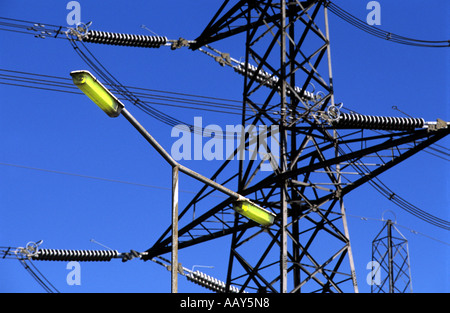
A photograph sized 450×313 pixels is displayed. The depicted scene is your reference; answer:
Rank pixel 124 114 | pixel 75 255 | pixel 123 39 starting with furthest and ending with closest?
pixel 123 39 < pixel 75 255 < pixel 124 114

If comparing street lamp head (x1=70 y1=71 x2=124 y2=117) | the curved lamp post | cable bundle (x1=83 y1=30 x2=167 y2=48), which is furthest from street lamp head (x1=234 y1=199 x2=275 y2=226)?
cable bundle (x1=83 y1=30 x2=167 y2=48)

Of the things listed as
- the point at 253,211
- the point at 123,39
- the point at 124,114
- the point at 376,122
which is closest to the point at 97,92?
the point at 124,114

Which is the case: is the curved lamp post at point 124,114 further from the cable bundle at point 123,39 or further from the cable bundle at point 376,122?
the cable bundle at point 123,39

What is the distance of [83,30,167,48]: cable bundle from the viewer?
32.1 m

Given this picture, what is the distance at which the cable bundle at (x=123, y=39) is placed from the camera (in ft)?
105

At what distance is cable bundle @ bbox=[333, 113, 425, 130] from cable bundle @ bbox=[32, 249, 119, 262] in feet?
29.1

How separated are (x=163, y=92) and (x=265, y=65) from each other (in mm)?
4944

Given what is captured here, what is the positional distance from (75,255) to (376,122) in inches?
392

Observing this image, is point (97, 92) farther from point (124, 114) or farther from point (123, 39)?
point (123, 39)

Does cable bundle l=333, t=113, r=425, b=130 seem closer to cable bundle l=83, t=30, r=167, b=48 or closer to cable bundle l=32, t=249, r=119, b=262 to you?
cable bundle l=83, t=30, r=167, b=48

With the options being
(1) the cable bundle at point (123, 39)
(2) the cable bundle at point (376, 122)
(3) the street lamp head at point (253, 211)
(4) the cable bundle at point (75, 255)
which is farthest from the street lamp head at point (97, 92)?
(1) the cable bundle at point (123, 39)

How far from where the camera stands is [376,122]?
2708 cm
